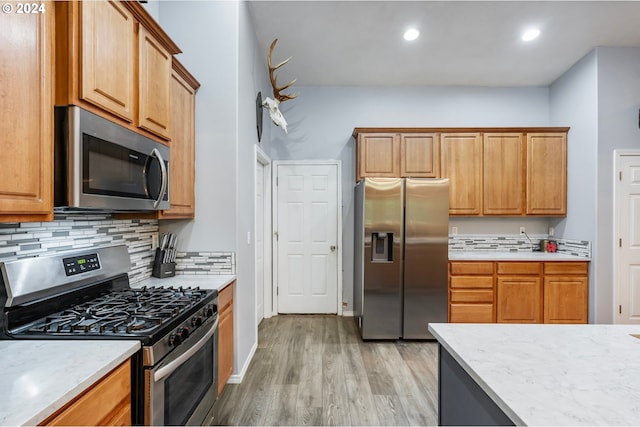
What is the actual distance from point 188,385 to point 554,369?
5.16ft

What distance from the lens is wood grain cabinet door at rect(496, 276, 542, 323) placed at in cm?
376

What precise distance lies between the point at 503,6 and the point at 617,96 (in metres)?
1.86

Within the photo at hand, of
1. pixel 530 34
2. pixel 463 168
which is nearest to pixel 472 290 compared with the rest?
pixel 463 168

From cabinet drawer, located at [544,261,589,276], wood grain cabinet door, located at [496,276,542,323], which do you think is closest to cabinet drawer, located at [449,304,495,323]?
wood grain cabinet door, located at [496,276,542,323]

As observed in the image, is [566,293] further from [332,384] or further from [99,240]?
[99,240]

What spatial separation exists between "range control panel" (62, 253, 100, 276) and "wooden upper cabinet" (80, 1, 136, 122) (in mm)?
763

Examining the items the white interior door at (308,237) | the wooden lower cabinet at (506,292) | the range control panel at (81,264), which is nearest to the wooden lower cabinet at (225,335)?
the range control panel at (81,264)

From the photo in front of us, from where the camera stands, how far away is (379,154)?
4047 mm

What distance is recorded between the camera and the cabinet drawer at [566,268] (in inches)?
146

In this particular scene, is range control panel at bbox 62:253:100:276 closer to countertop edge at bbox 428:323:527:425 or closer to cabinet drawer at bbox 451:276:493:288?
countertop edge at bbox 428:323:527:425

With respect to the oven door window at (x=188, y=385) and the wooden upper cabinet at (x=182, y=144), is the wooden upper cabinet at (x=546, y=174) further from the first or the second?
the oven door window at (x=188, y=385)

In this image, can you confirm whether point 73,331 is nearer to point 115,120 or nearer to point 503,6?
point 115,120

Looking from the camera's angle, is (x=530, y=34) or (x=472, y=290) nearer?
(x=530, y=34)

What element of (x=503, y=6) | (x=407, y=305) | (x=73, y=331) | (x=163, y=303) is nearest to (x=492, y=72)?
(x=503, y=6)
